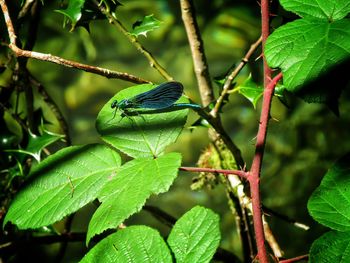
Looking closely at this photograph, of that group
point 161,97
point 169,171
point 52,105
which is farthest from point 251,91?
point 52,105

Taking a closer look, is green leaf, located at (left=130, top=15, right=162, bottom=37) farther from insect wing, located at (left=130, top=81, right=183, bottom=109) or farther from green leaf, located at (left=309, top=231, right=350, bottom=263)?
green leaf, located at (left=309, top=231, right=350, bottom=263)

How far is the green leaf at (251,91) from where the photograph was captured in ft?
2.77

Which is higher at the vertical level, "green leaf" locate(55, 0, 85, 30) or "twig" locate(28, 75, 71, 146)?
"green leaf" locate(55, 0, 85, 30)

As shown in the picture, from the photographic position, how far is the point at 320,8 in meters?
0.66

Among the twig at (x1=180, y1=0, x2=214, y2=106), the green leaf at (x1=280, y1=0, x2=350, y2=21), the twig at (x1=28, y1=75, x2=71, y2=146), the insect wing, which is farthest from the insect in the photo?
the twig at (x1=28, y1=75, x2=71, y2=146)

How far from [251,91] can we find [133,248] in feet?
1.40

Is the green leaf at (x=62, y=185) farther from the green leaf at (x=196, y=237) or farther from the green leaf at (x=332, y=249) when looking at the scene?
the green leaf at (x=332, y=249)

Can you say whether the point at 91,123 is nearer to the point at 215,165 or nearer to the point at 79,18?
the point at 215,165

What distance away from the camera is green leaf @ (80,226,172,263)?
580mm

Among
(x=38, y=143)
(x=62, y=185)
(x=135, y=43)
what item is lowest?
(x=38, y=143)

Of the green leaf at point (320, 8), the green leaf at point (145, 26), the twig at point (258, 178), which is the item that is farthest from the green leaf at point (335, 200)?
the green leaf at point (145, 26)

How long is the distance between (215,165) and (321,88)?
645 mm

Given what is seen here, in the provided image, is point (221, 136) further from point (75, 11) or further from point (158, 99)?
point (75, 11)

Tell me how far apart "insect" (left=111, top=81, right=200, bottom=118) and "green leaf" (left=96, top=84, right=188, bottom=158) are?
0.04 feet
